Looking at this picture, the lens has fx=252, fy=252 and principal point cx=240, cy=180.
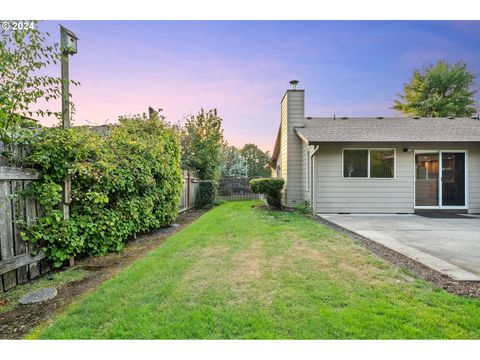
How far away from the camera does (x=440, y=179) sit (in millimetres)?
8711

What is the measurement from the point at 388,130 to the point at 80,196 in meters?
10.0

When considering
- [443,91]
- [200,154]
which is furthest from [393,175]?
[443,91]

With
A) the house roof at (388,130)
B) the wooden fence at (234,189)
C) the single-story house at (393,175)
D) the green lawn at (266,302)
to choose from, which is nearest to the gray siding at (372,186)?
the single-story house at (393,175)

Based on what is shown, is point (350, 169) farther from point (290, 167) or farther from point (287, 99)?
point (287, 99)

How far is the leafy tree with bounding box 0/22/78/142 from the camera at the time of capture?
2.61 m

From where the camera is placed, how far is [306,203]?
9508 millimetres

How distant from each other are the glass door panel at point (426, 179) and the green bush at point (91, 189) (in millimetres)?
8707

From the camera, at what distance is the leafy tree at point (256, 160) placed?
33.0 m

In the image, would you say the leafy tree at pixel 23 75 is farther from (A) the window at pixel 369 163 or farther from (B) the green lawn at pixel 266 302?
(A) the window at pixel 369 163

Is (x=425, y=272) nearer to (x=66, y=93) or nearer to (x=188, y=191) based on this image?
(x=66, y=93)
